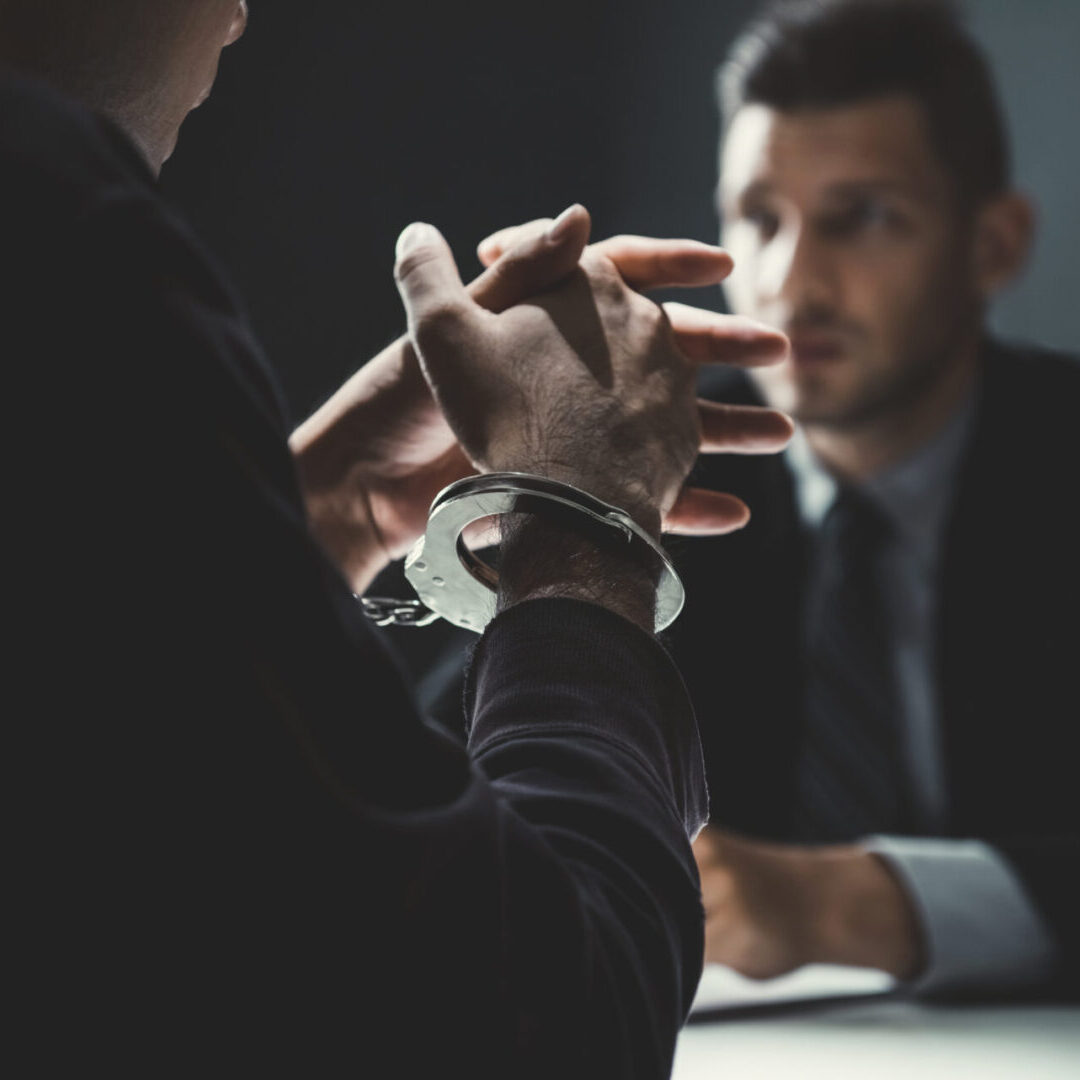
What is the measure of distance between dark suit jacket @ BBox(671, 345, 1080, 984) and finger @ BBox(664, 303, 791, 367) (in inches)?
30.7

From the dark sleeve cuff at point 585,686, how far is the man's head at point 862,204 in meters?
1.35

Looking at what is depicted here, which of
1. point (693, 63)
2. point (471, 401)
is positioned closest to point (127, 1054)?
point (471, 401)

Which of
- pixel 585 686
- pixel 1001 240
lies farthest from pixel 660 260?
pixel 1001 240

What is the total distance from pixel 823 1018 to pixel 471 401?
64 centimetres

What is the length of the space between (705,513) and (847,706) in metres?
1.01

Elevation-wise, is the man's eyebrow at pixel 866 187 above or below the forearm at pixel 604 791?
below

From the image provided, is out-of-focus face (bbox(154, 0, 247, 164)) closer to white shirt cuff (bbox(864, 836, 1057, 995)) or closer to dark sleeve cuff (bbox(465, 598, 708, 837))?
dark sleeve cuff (bbox(465, 598, 708, 837))

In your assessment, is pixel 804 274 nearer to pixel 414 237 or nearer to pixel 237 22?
pixel 414 237

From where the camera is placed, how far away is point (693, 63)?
2.26 meters

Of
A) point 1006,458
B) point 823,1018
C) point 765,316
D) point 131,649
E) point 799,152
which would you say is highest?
point 131,649

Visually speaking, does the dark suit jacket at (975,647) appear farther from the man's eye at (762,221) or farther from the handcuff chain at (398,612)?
the handcuff chain at (398,612)

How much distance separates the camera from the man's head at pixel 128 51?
47 centimetres

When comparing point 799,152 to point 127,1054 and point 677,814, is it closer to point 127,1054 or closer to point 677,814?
point 677,814

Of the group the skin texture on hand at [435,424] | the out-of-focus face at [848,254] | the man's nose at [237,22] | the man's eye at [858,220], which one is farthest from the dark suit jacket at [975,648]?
the man's nose at [237,22]
